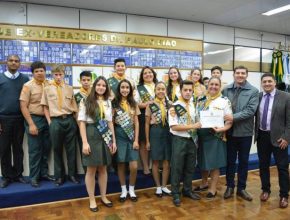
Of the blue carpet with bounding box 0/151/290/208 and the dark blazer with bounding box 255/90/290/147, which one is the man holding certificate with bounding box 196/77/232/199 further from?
the blue carpet with bounding box 0/151/290/208

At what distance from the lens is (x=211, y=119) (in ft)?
9.11

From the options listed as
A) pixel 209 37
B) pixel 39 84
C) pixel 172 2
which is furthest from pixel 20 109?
pixel 209 37

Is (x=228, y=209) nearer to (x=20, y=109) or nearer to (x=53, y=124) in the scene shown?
(x=53, y=124)

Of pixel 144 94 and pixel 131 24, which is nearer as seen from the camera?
pixel 144 94

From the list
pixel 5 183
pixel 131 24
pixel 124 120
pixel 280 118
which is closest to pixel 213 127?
pixel 280 118

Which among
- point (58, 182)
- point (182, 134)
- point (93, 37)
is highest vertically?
point (93, 37)

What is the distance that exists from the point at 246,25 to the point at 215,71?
3887 millimetres

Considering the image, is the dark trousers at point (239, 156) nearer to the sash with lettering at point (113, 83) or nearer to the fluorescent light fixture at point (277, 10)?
the sash with lettering at point (113, 83)

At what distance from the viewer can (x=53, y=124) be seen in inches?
113

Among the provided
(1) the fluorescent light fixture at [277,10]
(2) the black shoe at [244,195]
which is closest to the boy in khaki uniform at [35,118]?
(2) the black shoe at [244,195]

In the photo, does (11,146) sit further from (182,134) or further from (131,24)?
(131,24)

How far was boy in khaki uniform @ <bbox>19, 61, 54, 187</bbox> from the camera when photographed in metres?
2.86

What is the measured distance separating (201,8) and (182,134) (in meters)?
3.39

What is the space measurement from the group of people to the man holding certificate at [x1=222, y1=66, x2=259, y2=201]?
1cm
